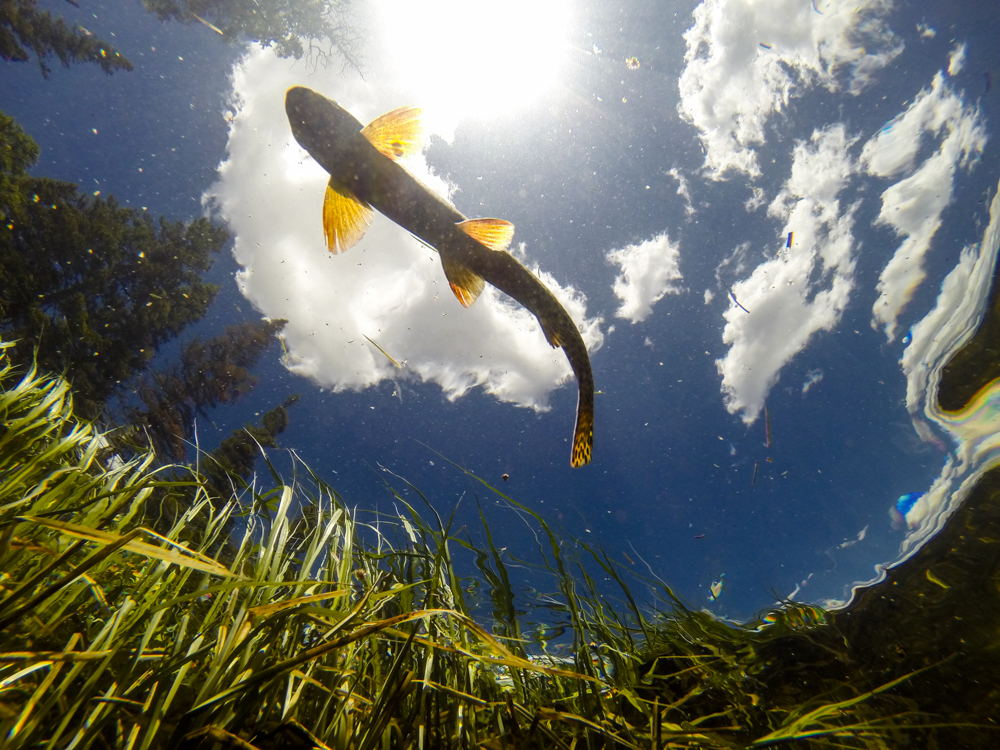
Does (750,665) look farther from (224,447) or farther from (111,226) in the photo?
(111,226)

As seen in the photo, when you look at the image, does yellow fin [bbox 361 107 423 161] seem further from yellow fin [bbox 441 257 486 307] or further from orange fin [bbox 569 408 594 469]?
Result: orange fin [bbox 569 408 594 469]

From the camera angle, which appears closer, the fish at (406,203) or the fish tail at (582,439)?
the fish at (406,203)

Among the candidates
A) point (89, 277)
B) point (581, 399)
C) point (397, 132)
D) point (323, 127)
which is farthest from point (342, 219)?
point (89, 277)

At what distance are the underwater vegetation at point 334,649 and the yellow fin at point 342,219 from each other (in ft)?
6.98

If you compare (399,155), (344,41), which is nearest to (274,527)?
(399,155)

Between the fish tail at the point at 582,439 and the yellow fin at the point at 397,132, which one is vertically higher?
the yellow fin at the point at 397,132

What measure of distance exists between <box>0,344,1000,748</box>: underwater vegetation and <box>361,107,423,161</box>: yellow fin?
279cm

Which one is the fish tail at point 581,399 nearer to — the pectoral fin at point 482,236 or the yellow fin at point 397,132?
the pectoral fin at point 482,236

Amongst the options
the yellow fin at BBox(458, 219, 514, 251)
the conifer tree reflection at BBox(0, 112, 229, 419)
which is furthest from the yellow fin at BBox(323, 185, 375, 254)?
the conifer tree reflection at BBox(0, 112, 229, 419)

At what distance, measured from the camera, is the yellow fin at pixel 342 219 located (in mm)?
3053

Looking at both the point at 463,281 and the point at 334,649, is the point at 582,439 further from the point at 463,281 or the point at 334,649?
the point at 334,649

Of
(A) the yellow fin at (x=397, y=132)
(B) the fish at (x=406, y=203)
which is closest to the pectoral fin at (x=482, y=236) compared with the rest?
(B) the fish at (x=406, y=203)

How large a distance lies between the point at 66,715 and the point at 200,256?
38.3 ft

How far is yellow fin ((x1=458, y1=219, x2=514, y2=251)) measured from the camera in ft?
9.25
